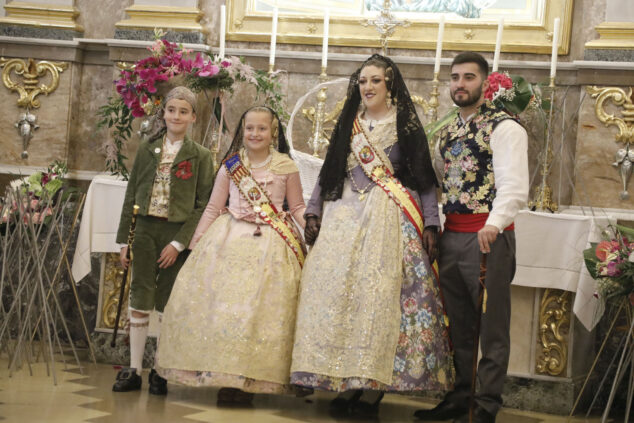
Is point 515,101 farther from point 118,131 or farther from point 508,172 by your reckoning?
point 118,131

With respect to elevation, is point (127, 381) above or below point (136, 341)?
below

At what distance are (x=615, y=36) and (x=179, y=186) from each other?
256 centimetres

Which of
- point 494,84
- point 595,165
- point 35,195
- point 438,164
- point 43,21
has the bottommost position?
point 35,195

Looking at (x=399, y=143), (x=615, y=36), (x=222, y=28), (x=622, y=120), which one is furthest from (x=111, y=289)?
(x=615, y=36)

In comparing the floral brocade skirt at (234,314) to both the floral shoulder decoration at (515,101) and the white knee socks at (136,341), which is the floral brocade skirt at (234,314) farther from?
the floral shoulder decoration at (515,101)

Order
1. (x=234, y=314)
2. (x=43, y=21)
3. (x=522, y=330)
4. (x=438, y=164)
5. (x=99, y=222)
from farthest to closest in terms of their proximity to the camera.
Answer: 1. (x=43, y=21)
2. (x=99, y=222)
3. (x=522, y=330)
4. (x=438, y=164)
5. (x=234, y=314)

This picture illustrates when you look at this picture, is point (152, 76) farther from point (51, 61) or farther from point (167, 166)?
point (51, 61)

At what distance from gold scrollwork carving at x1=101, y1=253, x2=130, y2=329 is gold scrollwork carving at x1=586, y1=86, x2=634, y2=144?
2722mm

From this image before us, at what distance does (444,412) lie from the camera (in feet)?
14.0

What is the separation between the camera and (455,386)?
427 centimetres

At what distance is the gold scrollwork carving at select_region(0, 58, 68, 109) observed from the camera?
20.1ft

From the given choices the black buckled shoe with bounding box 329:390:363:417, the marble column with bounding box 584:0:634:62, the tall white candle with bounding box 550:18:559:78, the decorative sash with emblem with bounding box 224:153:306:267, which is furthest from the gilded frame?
the black buckled shoe with bounding box 329:390:363:417

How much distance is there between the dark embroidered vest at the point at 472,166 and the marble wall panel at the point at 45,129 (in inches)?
111

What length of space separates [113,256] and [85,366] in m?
0.61
